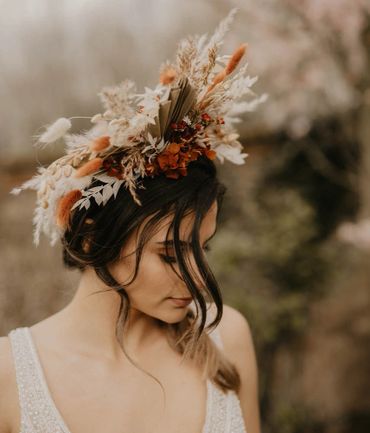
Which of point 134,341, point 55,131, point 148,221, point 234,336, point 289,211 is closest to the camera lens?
point 55,131

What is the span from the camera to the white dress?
58.4 inches

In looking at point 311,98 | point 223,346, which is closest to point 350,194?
point 311,98

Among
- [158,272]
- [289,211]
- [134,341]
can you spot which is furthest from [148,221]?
[289,211]

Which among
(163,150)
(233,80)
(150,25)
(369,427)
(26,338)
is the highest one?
(150,25)

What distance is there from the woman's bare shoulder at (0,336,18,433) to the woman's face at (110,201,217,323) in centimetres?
39

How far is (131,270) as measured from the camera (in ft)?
4.90

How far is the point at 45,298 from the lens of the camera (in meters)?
3.83

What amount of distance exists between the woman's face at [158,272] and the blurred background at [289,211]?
80.0 inches

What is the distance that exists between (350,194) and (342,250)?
109cm

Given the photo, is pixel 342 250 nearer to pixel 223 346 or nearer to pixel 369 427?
pixel 369 427

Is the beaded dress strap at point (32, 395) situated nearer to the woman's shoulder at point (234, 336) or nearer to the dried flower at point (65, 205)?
the dried flower at point (65, 205)

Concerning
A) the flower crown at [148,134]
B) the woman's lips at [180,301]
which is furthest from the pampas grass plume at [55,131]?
the woman's lips at [180,301]

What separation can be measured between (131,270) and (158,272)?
0.25 ft

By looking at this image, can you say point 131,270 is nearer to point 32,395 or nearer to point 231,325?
point 32,395
